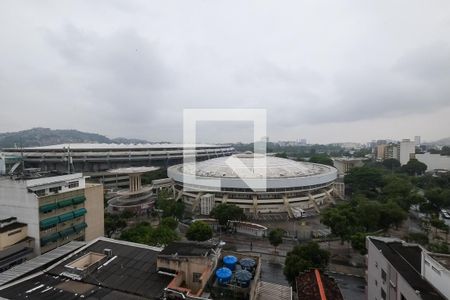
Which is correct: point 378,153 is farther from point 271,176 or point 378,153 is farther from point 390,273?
point 390,273

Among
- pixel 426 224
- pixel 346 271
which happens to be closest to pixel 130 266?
pixel 346 271

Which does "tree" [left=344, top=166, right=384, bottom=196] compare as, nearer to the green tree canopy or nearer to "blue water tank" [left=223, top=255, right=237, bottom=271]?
the green tree canopy

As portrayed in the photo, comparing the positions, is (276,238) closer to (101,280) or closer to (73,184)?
(101,280)

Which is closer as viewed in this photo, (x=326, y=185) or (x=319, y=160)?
(x=326, y=185)

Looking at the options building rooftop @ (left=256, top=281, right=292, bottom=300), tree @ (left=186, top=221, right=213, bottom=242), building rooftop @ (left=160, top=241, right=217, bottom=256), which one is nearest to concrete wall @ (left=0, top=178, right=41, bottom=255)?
building rooftop @ (left=160, top=241, right=217, bottom=256)

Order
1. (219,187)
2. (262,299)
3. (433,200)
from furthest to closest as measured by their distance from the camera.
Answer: (219,187)
(433,200)
(262,299)

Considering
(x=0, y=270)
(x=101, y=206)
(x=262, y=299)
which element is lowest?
(x=262, y=299)
